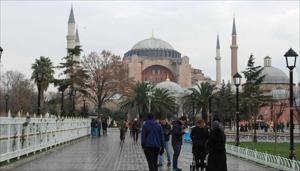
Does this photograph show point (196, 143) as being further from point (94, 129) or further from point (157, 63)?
point (157, 63)

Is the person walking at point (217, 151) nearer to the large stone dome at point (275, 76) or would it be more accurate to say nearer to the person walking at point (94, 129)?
the person walking at point (94, 129)

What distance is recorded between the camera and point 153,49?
118m

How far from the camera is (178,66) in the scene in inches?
4476

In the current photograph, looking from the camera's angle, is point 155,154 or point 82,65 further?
point 82,65

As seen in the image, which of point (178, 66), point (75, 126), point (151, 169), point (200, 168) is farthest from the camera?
→ point (178, 66)

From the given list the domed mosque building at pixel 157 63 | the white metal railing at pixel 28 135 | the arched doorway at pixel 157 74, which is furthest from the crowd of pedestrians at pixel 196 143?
the arched doorway at pixel 157 74

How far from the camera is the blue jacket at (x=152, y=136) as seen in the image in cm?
1045

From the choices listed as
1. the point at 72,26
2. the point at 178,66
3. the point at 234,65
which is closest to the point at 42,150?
the point at 72,26

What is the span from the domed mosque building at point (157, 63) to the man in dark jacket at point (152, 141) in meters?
99.0

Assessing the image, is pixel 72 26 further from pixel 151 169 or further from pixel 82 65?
pixel 151 169

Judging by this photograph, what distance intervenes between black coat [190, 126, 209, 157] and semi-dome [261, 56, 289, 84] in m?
81.6

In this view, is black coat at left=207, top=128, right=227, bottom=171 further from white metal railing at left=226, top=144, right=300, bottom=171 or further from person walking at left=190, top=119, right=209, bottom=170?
white metal railing at left=226, top=144, right=300, bottom=171

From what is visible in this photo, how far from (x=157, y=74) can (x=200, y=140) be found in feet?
339

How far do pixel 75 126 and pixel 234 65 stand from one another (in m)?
72.1
